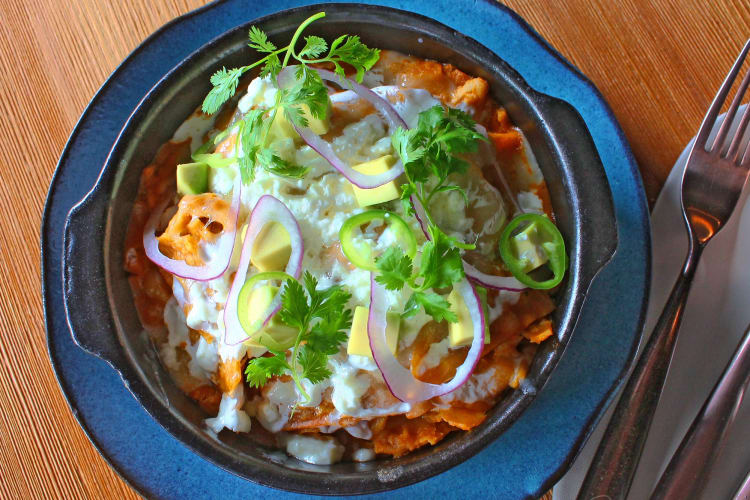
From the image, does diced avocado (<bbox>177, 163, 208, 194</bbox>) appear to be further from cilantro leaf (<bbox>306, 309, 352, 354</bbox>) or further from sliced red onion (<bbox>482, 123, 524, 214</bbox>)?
sliced red onion (<bbox>482, 123, 524, 214</bbox>)

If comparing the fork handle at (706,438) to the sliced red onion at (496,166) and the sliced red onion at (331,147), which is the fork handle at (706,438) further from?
the sliced red onion at (331,147)

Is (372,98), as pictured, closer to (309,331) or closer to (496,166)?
(496,166)

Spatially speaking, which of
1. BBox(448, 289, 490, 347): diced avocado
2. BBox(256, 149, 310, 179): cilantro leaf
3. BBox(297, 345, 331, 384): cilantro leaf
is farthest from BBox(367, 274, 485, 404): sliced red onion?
BBox(256, 149, 310, 179): cilantro leaf

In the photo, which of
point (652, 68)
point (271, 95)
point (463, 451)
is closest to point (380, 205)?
point (271, 95)

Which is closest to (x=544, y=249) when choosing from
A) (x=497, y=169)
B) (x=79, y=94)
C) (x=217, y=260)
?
(x=497, y=169)

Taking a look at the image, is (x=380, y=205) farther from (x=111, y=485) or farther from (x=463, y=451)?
(x=111, y=485)

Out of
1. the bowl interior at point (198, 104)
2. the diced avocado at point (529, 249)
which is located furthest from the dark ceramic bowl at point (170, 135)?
the diced avocado at point (529, 249)
